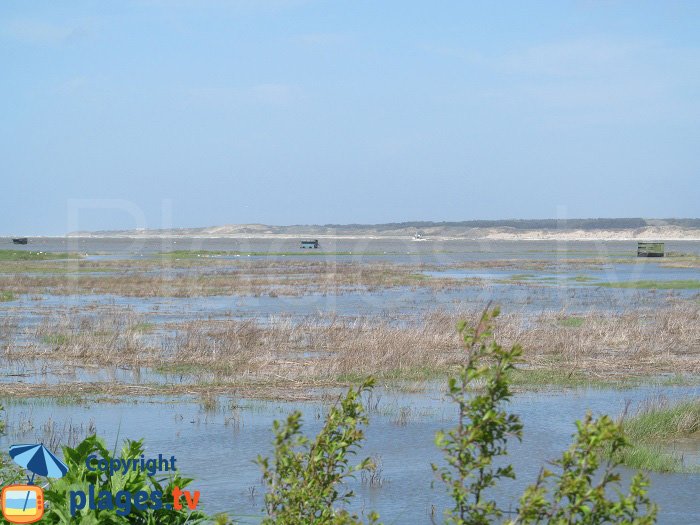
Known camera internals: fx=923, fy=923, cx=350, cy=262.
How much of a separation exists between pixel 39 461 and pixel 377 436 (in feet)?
28.0

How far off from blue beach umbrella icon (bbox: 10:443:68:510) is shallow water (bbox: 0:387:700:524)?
13.4ft

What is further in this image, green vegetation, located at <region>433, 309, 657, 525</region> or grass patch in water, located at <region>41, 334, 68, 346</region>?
grass patch in water, located at <region>41, 334, 68, 346</region>

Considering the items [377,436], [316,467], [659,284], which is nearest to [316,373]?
[377,436]

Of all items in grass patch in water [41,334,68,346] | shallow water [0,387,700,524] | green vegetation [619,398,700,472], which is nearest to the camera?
Answer: shallow water [0,387,700,524]

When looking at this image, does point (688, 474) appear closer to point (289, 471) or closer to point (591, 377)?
point (591, 377)

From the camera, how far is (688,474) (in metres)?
11.9

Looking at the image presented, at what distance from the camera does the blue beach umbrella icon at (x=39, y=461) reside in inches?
225

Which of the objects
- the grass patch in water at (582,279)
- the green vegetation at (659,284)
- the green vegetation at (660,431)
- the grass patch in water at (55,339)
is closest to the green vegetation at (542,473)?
the green vegetation at (660,431)

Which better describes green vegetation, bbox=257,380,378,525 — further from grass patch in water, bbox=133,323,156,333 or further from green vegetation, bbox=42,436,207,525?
grass patch in water, bbox=133,323,156,333

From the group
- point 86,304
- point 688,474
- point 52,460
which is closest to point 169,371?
point 688,474

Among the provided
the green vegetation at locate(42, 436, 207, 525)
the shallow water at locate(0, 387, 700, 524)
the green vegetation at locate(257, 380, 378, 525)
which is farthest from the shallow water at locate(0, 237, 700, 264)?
the green vegetation at locate(257, 380, 378, 525)

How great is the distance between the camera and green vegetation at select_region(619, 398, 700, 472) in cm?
1221

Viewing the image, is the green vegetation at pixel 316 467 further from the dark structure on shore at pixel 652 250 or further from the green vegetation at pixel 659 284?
the dark structure on shore at pixel 652 250

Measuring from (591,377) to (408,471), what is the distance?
24.1ft
